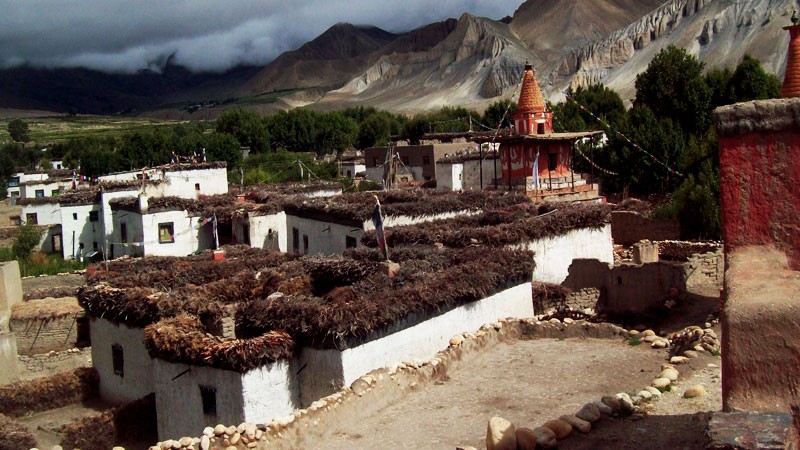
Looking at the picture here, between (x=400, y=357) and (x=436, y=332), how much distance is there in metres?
1.07

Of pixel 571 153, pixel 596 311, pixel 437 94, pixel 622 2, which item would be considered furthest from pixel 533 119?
pixel 622 2

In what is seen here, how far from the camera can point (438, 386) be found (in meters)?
13.2

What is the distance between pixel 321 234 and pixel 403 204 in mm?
3292

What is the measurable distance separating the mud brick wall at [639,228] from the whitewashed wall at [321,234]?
446 inches

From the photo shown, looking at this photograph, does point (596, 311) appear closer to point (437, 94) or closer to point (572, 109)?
point (572, 109)

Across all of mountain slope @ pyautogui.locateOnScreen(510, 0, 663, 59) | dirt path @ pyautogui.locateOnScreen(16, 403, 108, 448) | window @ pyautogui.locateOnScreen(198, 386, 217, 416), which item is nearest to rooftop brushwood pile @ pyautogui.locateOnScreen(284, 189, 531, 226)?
dirt path @ pyautogui.locateOnScreen(16, 403, 108, 448)

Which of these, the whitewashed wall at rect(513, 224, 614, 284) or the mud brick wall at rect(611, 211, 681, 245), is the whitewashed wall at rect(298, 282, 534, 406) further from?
the mud brick wall at rect(611, 211, 681, 245)

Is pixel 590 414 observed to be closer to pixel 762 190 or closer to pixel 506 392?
pixel 506 392

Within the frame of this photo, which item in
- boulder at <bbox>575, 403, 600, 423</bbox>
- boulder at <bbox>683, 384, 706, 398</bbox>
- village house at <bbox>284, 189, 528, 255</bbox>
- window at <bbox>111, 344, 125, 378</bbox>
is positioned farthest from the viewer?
village house at <bbox>284, 189, 528, 255</bbox>

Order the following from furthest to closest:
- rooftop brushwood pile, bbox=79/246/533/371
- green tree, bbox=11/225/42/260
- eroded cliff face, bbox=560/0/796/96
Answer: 1. eroded cliff face, bbox=560/0/796/96
2. green tree, bbox=11/225/42/260
3. rooftop brushwood pile, bbox=79/246/533/371

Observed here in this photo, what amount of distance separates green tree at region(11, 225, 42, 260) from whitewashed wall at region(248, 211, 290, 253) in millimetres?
18192

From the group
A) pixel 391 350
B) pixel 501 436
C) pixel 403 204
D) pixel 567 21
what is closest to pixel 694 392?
pixel 501 436

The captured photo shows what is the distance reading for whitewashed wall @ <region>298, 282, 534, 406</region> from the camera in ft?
44.1

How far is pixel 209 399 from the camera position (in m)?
13.9
